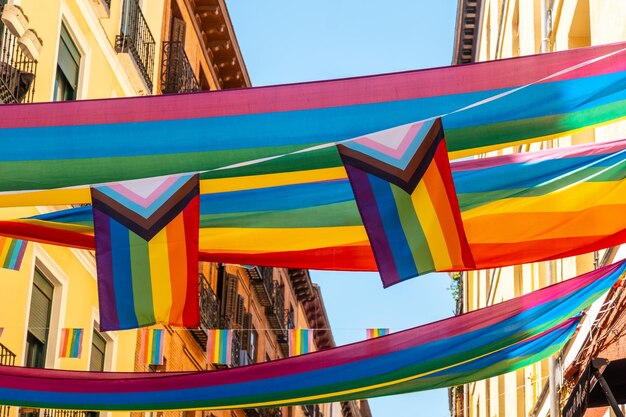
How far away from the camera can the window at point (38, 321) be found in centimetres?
1595

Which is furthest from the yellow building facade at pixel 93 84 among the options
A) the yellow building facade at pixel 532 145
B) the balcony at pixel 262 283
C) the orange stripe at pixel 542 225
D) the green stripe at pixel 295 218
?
the yellow building facade at pixel 532 145

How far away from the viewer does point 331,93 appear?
7070mm

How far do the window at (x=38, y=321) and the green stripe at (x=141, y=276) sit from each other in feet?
31.4

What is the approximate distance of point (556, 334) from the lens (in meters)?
10.1

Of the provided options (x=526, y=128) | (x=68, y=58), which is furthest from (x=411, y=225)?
(x=68, y=58)

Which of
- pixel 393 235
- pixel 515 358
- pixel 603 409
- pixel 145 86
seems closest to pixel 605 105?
pixel 393 235

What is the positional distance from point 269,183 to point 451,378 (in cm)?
320

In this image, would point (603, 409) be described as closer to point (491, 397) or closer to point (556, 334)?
point (556, 334)

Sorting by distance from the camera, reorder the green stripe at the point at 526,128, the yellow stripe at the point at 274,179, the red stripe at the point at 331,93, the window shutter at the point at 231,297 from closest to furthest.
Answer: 1. the red stripe at the point at 331,93
2. the green stripe at the point at 526,128
3. the yellow stripe at the point at 274,179
4. the window shutter at the point at 231,297

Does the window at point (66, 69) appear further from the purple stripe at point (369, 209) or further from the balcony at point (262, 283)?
the balcony at point (262, 283)

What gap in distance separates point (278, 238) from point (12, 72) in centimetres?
703

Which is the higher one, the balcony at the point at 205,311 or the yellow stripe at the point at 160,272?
the balcony at the point at 205,311

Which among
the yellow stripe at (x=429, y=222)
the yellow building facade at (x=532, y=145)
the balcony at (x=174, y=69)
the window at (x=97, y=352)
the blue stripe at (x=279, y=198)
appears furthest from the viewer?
the balcony at (x=174, y=69)

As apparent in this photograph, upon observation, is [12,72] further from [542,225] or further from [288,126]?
[542,225]
